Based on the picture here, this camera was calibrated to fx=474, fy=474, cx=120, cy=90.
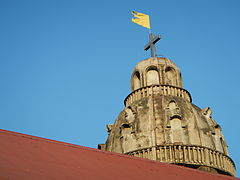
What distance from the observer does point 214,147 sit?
106ft

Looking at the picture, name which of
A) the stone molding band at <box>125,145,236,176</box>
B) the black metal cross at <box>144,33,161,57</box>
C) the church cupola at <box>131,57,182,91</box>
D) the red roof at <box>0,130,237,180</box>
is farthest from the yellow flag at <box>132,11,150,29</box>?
the red roof at <box>0,130,237,180</box>

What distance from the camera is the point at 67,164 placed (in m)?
14.3

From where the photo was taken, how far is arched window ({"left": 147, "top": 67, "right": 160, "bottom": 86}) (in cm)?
3697

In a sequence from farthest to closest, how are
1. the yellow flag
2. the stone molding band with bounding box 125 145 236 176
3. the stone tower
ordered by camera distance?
the yellow flag → the stone tower → the stone molding band with bounding box 125 145 236 176

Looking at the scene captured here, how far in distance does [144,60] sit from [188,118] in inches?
298

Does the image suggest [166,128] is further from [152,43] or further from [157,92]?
[152,43]

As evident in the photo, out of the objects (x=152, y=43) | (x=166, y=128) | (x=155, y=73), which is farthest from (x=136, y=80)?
(x=166, y=128)

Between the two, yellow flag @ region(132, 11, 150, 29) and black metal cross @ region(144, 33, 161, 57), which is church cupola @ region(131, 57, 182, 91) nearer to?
black metal cross @ region(144, 33, 161, 57)

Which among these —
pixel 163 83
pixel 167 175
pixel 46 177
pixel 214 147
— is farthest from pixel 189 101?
pixel 46 177

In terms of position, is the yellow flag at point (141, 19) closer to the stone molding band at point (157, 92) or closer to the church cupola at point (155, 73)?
the church cupola at point (155, 73)

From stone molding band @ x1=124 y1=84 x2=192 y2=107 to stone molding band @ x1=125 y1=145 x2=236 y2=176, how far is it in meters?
5.58

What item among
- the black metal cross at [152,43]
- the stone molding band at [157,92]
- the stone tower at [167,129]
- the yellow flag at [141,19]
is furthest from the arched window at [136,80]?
the yellow flag at [141,19]

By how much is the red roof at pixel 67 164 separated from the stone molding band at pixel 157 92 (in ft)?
61.5

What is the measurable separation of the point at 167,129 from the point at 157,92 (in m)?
4.18
